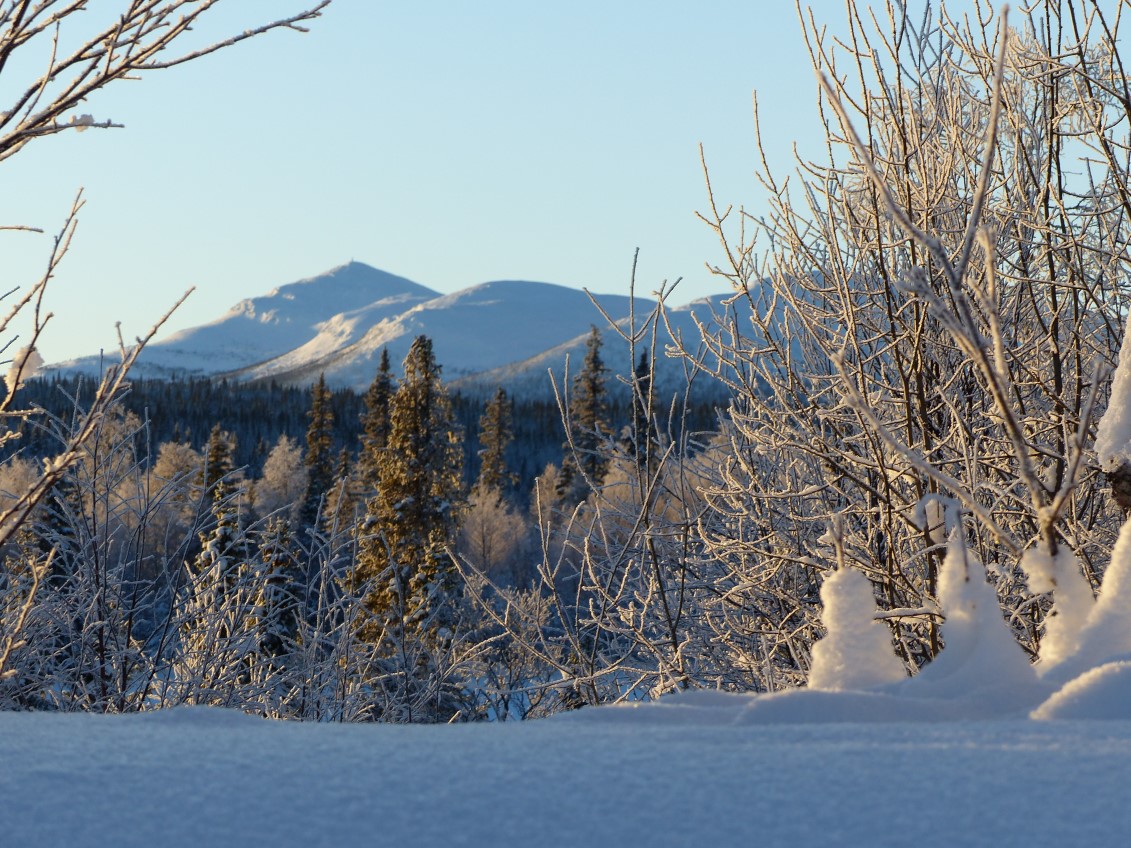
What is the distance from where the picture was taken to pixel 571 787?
4.31 feet

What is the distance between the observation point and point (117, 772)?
137cm

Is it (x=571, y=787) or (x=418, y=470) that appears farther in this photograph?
(x=418, y=470)

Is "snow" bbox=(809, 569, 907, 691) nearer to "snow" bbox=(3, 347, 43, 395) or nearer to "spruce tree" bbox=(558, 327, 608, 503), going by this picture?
"snow" bbox=(3, 347, 43, 395)

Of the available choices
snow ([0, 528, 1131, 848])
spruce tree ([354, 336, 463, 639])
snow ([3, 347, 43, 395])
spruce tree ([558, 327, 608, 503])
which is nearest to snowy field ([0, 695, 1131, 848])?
snow ([0, 528, 1131, 848])

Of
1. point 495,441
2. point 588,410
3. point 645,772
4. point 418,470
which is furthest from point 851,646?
point 495,441

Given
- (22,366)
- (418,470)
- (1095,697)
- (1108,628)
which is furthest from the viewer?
(418,470)

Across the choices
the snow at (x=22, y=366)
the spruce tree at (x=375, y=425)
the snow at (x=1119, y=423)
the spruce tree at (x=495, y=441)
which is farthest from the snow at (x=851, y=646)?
the spruce tree at (x=495, y=441)

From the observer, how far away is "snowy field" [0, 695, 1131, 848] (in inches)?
46.6

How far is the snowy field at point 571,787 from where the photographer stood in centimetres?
118

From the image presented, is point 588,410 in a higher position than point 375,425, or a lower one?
higher

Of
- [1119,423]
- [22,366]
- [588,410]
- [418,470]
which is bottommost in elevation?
[418,470]

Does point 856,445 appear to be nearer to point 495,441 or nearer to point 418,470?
point 418,470

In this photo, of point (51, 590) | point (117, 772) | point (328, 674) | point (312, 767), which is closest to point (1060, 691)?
point (312, 767)

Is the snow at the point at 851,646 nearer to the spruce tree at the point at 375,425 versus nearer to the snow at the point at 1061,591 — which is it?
the snow at the point at 1061,591
